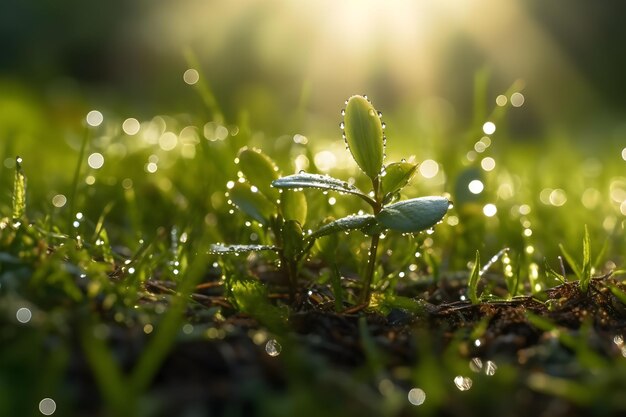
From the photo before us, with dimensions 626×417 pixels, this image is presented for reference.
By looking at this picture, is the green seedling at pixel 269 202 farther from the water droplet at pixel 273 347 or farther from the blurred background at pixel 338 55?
the blurred background at pixel 338 55

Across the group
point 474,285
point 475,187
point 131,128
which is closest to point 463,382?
point 474,285

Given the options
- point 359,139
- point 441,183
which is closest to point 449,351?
point 359,139

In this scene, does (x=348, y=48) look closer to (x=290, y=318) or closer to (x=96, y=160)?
(x=96, y=160)

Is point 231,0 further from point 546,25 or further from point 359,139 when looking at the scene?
point 359,139

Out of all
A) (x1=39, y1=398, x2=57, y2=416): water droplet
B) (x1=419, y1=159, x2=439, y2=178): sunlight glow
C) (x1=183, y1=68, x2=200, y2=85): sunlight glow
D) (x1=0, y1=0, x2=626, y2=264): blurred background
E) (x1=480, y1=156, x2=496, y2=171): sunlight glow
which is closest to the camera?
(x1=39, y1=398, x2=57, y2=416): water droplet

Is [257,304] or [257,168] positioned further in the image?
[257,168]

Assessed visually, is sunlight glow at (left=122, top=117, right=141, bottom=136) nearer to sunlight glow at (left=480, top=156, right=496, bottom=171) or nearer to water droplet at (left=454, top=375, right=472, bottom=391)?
sunlight glow at (left=480, top=156, right=496, bottom=171)

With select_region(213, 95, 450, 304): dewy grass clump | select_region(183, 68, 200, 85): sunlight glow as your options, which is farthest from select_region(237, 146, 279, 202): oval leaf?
select_region(183, 68, 200, 85): sunlight glow

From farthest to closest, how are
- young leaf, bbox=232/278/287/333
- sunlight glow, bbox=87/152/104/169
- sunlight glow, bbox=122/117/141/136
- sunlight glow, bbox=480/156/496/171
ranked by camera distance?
1. sunlight glow, bbox=122/117/141/136
2. sunlight glow, bbox=480/156/496/171
3. sunlight glow, bbox=87/152/104/169
4. young leaf, bbox=232/278/287/333
